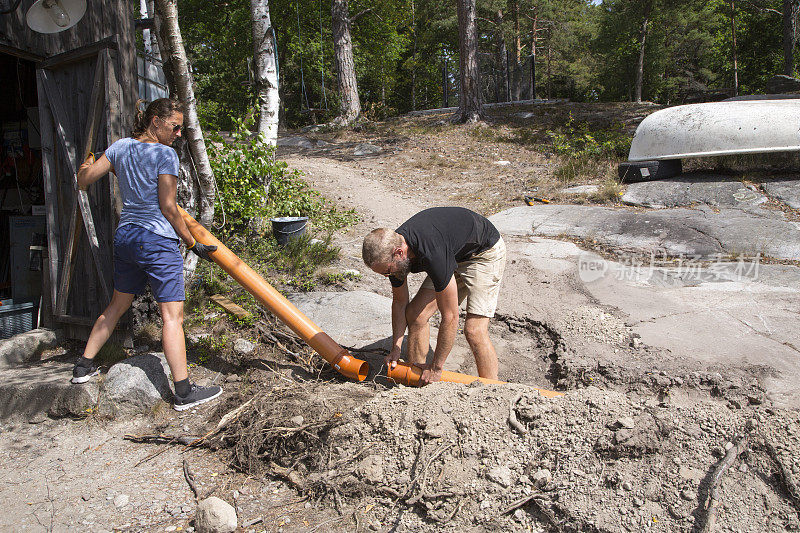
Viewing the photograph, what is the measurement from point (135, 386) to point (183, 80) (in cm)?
260

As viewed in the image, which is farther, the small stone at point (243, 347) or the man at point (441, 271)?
the small stone at point (243, 347)

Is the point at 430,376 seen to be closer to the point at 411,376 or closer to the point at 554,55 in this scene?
the point at 411,376

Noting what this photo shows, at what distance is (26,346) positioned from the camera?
4.23m

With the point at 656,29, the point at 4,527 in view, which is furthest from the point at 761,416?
the point at 656,29

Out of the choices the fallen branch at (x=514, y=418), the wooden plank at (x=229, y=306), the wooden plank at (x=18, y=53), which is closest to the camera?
the fallen branch at (x=514, y=418)

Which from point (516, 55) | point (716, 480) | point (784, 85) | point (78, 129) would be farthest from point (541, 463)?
point (516, 55)

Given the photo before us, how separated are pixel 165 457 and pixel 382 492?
1.31 meters

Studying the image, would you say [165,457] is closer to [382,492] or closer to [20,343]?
[382,492]

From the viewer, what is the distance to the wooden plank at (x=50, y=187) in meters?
4.34

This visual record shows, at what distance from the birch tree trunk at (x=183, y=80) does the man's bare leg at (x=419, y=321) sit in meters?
2.54

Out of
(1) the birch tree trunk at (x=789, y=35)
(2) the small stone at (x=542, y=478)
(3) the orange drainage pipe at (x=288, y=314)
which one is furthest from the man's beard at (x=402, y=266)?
(1) the birch tree trunk at (x=789, y=35)

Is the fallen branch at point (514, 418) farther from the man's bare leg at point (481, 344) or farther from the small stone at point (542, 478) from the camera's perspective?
the man's bare leg at point (481, 344)

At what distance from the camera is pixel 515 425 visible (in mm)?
2721

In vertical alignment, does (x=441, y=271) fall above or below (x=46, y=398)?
above
